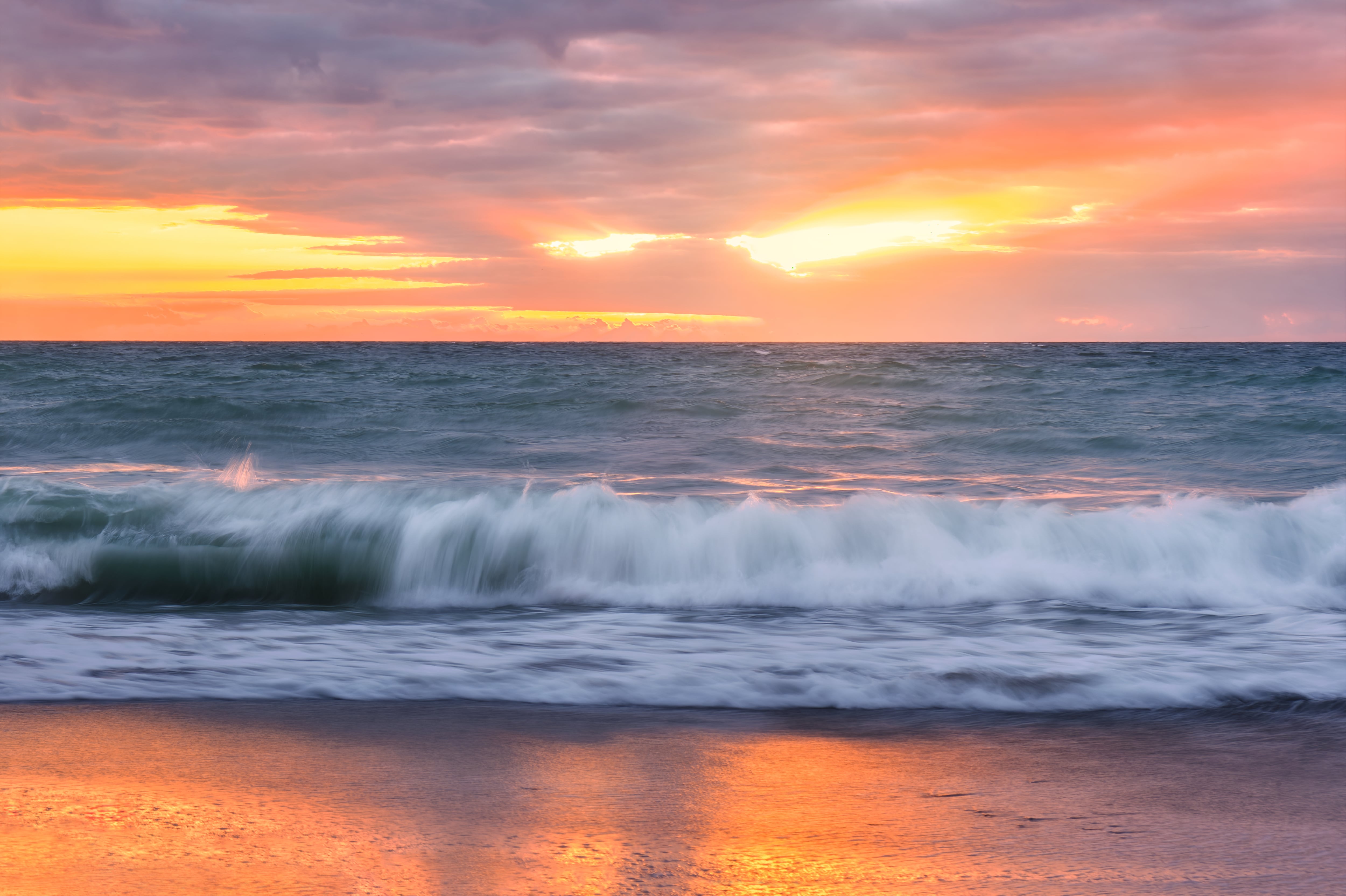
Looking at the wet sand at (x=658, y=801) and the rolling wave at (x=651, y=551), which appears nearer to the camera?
the wet sand at (x=658, y=801)

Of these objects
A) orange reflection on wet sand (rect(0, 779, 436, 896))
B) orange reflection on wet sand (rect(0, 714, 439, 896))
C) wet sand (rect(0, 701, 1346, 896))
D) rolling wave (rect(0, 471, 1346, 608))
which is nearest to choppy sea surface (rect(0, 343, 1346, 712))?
rolling wave (rect(0, 471, 1346, 608))

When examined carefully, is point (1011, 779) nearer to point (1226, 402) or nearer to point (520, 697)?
point (520, 697)

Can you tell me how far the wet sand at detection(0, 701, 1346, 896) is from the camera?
246 cm

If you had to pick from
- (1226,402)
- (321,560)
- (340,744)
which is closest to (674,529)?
(321,560)

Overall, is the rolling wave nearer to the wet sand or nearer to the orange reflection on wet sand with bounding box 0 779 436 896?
the wet sand

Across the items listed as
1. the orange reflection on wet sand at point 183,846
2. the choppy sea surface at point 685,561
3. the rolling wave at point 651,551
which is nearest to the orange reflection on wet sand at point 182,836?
the orange reflection on wet sand at point 183,846

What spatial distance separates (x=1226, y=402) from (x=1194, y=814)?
1879 centimetres

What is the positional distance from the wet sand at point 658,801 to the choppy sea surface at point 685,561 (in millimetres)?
388

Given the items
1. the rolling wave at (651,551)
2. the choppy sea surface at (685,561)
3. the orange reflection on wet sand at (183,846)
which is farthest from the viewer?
the rolling wave at (651,551)

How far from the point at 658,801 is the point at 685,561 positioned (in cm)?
444

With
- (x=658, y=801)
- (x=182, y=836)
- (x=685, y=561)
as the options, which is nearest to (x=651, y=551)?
(x=685, y=561)

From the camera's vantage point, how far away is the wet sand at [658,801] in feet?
8.07

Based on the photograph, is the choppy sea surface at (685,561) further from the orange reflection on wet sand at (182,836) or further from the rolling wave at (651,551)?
the orange reflection on wet sand at (182,836)

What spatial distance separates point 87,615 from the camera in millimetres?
5996
